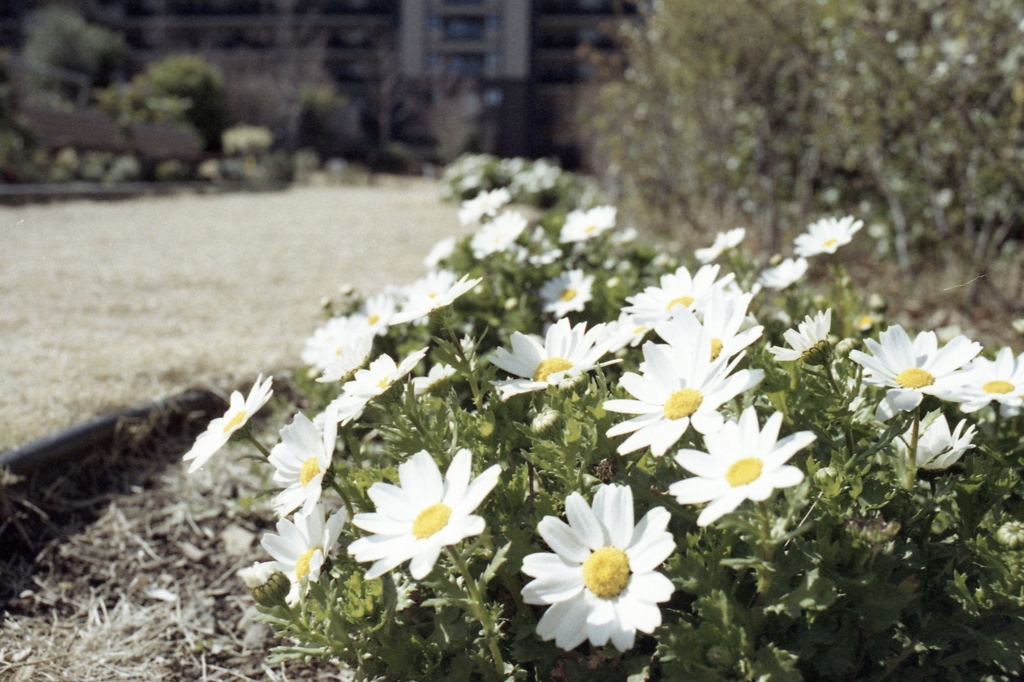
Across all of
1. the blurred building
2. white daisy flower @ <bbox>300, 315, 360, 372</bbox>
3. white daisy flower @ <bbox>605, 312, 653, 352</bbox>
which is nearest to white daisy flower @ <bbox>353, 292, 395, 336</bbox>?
white daisy flower @ <bbox>300, 315, 360, 372</bbox>

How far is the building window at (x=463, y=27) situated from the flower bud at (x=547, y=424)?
1678 inches

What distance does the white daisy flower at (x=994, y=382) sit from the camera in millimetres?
1063

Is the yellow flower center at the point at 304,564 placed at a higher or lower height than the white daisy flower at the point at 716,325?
lower

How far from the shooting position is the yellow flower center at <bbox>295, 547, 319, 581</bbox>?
1.16 metres

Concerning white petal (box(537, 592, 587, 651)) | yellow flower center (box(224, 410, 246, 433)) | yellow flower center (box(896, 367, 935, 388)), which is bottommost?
white petal (box(537, 592, 587, 651))

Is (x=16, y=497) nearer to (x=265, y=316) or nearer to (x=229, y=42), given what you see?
(x=265, y=316)

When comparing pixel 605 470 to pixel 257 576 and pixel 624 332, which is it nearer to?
pixel 624 332

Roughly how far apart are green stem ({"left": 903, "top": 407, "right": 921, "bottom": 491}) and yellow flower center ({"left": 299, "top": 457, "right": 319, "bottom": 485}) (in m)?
0.82

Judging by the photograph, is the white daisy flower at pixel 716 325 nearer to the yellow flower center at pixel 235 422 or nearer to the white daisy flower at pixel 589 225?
the yellow flower center at pixel 235 422

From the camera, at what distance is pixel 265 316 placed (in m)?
3.71

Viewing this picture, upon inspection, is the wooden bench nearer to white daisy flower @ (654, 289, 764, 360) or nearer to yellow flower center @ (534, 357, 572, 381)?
yellow flower center @ (534, 357, 572, 381)

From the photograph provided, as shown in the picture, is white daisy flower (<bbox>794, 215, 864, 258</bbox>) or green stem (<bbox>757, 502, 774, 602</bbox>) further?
white daisy flower (<bbox>794, 215, 864, 258</bbox>)

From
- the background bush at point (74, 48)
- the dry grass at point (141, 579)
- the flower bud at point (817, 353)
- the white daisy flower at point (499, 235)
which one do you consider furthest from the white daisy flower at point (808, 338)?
the background bush at point (74, 48)

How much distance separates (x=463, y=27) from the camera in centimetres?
4119
